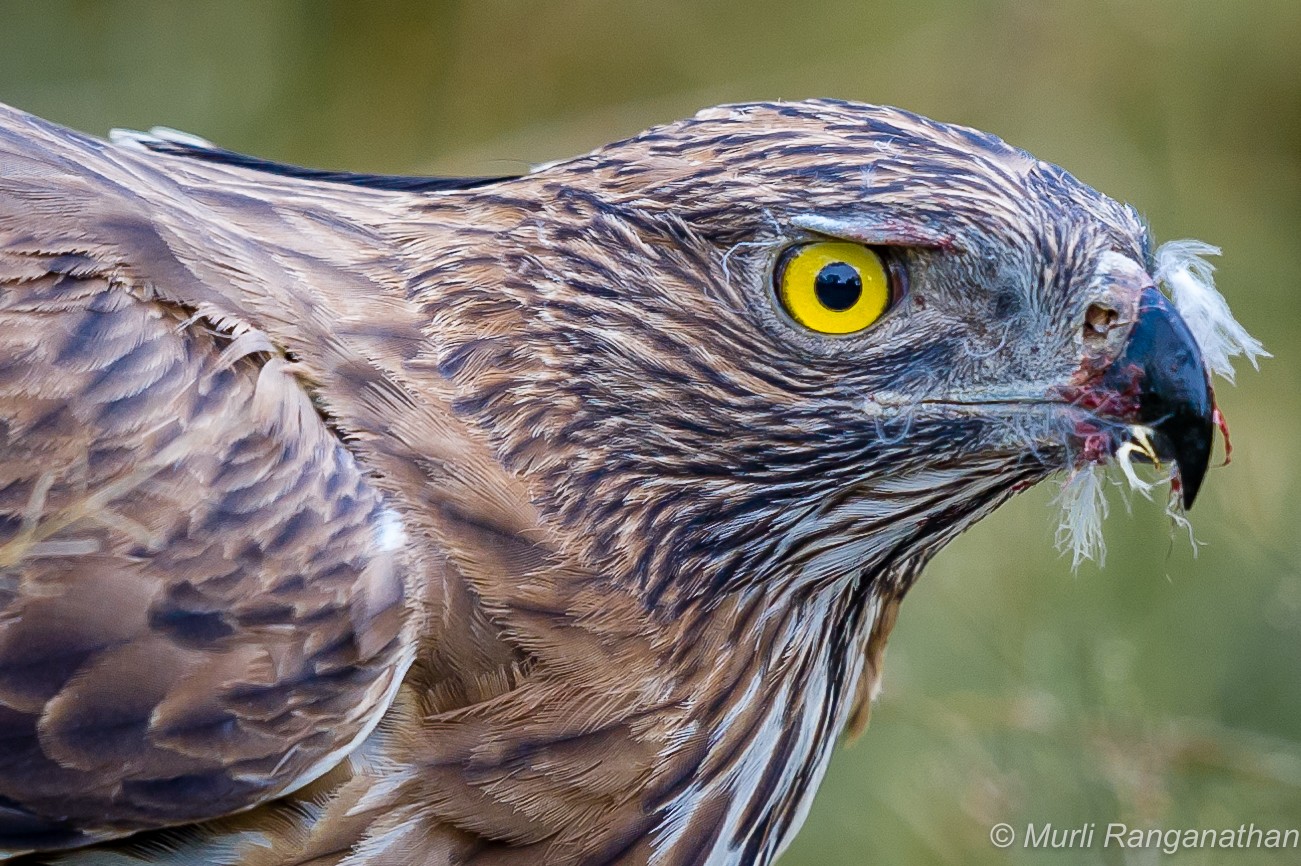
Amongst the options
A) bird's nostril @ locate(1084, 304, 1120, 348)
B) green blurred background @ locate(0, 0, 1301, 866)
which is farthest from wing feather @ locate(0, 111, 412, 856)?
green blurred background @ locate(0, 0, 1301, 866)

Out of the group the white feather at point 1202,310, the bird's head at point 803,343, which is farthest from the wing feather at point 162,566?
the white feather at point 1202,310

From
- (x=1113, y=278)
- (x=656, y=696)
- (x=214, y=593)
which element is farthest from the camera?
(x=656, y=696)

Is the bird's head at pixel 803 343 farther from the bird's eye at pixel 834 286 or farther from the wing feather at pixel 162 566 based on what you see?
the wing feather at pixel 162 566

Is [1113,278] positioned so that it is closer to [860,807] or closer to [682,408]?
[682,408]

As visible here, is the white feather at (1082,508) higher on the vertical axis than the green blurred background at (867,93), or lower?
lower

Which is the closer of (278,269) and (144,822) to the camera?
(144,822)

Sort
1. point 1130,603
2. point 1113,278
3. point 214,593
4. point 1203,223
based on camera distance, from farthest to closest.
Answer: point 1203,223 → point 1130,603 → point 1113,278 → point 214,593

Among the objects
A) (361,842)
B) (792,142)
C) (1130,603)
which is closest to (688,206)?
(792,142)

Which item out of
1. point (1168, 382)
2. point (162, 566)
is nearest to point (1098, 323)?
point (1168, 382)

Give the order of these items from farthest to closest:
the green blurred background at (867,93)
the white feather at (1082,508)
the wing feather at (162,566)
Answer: the green blurred background at (867,93)
the white feather at (1082,508)
the wing feather at (162,566)
